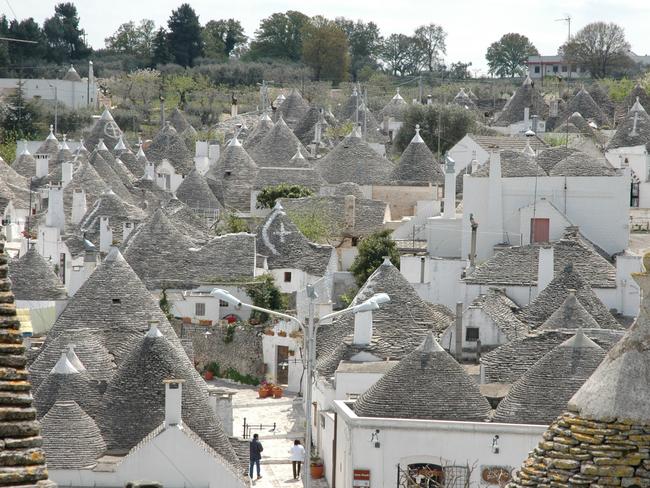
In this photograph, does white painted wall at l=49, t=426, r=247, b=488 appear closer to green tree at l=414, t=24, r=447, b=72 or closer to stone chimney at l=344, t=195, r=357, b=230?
stone chimney at l=344, t=195, r=357, b=230

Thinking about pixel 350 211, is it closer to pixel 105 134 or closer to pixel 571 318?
pixel 571 318

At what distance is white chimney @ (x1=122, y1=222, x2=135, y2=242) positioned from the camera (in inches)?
→ 2295

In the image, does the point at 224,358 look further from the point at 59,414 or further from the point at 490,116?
the point at 490,116

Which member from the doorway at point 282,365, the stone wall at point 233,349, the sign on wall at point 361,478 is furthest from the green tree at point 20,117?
the sign on wall at point 361,478

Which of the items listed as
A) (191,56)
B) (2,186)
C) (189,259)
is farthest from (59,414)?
(191,56)

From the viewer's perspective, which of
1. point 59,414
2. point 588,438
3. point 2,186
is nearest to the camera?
point 588,438

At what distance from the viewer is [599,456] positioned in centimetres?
1004

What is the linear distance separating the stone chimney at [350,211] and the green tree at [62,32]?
74.2 metres

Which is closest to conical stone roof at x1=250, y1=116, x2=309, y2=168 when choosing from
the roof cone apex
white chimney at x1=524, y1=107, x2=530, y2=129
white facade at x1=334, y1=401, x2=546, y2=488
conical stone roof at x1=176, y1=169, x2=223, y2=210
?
conical stone roof at x1=176, y1=169, x2=223, y2=210

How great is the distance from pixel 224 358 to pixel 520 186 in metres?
10.2

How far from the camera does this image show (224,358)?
47.0 metres

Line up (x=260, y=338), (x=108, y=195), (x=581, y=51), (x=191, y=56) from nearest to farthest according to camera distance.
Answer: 1. (x=260, y=338)
2. (x=108, y=195)
3. (x=581, y=51)
4. (x=191, y=56)

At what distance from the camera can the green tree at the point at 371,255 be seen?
5322cm

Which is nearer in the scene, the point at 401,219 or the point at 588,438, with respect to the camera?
the point at 588,438
